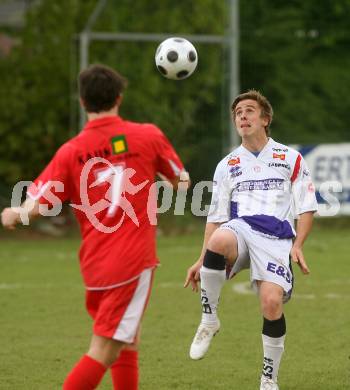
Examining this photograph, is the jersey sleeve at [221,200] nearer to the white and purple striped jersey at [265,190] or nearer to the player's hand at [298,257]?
the white and purple striped jersey at [265,190]

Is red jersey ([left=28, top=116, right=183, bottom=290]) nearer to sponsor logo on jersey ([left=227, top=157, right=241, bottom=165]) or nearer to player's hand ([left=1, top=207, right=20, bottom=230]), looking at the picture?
player's hand ([left=1, top=207, right=20, bottom=230])

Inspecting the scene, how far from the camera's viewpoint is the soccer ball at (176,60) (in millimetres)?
6988

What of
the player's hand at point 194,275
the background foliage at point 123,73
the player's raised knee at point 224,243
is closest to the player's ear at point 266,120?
the player's raised knee at point 224,243

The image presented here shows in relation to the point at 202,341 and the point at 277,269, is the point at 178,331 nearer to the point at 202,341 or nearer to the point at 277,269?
the point at 202,341

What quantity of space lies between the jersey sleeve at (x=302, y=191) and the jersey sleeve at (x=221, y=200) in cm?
42

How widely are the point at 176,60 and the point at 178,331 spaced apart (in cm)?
263

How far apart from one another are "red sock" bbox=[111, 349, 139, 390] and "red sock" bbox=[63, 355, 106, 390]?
31 centimetres

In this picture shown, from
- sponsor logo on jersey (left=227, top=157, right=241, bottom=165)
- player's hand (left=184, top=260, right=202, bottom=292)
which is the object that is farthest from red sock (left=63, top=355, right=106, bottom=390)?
sponsor logo on jersey (left=227, top=157, right=241, bottom=165)

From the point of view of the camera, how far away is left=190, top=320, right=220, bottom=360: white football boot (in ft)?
21.2

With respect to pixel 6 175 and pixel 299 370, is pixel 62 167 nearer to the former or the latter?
pixel 299 370

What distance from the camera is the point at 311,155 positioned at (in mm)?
17609

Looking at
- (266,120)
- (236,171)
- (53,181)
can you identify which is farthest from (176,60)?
(53,181)

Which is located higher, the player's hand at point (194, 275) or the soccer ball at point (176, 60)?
the soccer ball at point (176, 60)

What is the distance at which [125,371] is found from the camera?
529 centimetres
